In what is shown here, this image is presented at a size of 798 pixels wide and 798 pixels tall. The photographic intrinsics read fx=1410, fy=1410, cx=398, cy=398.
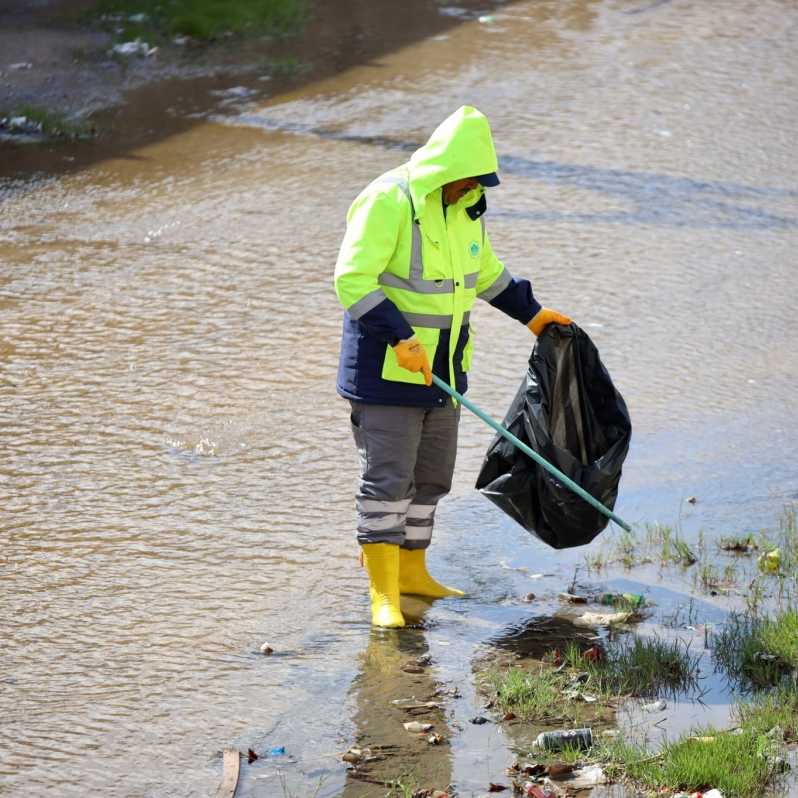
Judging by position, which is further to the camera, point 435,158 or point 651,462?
point 651,462

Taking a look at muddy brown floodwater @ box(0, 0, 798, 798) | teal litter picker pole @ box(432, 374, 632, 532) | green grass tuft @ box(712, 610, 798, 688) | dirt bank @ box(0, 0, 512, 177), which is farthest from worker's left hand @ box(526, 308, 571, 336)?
dirt bank @ box(0, 0, 512, 177)

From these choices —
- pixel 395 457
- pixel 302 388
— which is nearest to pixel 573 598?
pixel 395 457

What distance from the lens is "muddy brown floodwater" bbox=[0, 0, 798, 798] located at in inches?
164

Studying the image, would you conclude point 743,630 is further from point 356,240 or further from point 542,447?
point 356,240

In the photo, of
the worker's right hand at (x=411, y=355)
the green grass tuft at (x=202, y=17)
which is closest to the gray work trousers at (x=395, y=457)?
the worker's right hand at (x=411, y=355)

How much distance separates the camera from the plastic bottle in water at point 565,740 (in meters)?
3.85

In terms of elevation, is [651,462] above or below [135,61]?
below

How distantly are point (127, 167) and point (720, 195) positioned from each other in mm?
3934

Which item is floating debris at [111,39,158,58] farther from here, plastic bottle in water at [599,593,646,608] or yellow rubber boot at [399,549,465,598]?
plastic bottle in water at [599,593,646,608]

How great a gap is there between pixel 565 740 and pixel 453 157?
1.78 metres

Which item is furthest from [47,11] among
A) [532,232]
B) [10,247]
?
[532,232]

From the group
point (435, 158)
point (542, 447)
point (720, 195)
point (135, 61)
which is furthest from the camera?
point (135, 61)

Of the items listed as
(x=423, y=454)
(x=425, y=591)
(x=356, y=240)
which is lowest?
(x=425, y=591)

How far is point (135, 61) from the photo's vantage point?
1167 centimetres
